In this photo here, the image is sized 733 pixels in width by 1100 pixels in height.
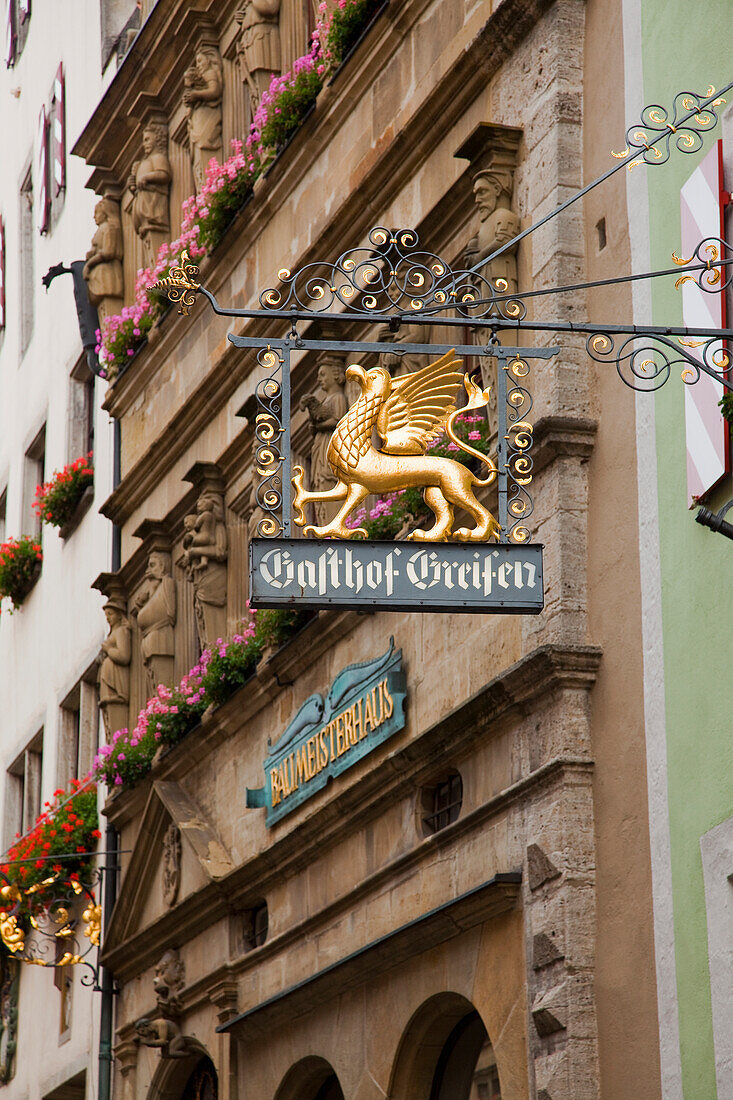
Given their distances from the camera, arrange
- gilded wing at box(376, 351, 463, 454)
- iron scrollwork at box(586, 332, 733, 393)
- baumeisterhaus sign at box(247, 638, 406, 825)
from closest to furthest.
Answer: gilded wing at box(376, 351, 463, 454) → iron scrollwork at box(586, 332, 733, 393) → baumeisterhaus sign at box(247, 638, 406, 825)

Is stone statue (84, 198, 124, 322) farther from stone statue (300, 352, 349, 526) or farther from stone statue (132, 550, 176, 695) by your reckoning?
stone statue (300, 352, 349, 526)

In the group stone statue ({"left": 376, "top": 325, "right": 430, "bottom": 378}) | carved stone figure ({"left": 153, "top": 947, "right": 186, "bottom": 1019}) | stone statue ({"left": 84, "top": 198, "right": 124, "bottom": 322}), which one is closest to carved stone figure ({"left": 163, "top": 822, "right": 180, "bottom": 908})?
carved stone figure ({"left": 153, "top": 947, "right": 186, "bottom": 1019})

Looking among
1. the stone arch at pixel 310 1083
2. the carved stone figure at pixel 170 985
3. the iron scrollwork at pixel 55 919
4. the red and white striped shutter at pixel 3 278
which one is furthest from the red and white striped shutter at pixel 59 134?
the stone arch at pixel 310 1083

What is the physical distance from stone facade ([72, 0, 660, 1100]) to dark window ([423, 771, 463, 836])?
0.18 feet

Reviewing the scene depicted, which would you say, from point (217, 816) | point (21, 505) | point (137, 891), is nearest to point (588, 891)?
point (217, 816)

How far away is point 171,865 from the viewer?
53.3 feet

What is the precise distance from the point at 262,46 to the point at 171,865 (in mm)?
6147

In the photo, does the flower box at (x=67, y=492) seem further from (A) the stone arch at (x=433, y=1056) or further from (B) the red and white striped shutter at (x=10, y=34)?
(A) the stone arch at (x=433, y=1056)

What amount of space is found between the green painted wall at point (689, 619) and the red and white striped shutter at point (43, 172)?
48.9ft

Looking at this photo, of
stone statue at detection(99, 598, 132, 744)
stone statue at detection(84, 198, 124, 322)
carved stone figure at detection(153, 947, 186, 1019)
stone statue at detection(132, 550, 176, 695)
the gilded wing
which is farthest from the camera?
stone statue at detection(84, 198, 124, 322)

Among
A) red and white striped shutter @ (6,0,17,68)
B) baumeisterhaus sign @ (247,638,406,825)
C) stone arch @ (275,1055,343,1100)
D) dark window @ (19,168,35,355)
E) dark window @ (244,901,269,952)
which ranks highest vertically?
red and white striped shutter @ (6,0,17,68)

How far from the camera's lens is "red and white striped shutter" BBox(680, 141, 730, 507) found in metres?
9.20

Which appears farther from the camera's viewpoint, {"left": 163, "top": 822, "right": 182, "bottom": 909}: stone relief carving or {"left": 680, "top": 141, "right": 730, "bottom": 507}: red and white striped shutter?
{"left": 163, "top": 822, "right": 182, "bottom": 909}: stone relief carving

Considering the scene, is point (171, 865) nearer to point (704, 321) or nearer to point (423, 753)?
point (423, 753)
